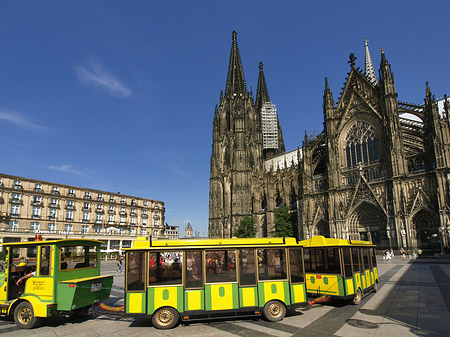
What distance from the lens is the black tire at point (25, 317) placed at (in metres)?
8.53

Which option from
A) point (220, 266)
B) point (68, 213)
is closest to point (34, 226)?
point (68, 213)

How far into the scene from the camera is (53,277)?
28.5 ft

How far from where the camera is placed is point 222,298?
28.4ft

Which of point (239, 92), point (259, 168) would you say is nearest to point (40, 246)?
point (259, 168)

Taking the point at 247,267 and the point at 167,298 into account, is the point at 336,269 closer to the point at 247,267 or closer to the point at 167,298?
the point at 247,267

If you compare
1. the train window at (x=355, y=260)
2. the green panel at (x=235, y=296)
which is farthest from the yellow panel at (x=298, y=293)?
the train window at (x=355, y=260)

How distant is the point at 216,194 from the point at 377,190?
113ft

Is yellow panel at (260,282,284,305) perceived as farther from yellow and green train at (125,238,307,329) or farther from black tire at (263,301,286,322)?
black tire at (263,301,286,322)

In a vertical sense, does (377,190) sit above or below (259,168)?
below

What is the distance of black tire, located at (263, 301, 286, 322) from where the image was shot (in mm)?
8773

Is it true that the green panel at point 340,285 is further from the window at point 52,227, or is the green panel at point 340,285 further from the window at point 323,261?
the window at point 52,227

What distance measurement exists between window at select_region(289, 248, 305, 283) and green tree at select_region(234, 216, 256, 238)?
4258cm

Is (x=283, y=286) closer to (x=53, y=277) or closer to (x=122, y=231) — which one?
(x=53, y=277)

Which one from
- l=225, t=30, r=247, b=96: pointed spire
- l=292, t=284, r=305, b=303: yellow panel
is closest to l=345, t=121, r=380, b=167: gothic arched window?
l=225, t=30, r=247, b=96: pointed spire
